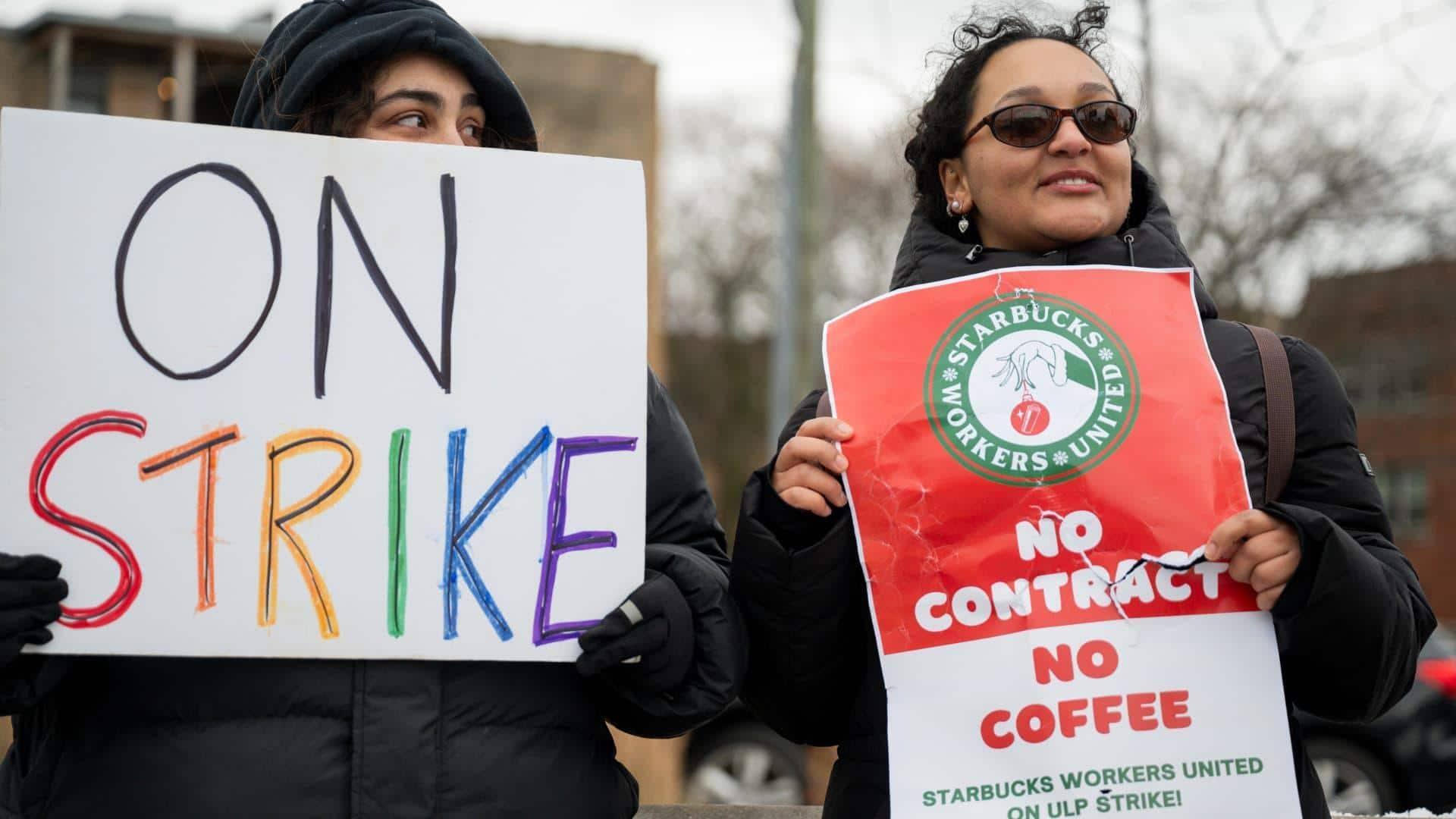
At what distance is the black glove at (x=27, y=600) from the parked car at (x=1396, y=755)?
5961 mm

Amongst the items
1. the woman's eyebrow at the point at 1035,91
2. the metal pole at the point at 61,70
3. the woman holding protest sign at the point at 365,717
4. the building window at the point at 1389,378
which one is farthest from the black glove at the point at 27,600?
the building window at the point at 1389,378

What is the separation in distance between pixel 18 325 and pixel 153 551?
33cm

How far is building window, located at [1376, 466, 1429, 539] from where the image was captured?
29953mm

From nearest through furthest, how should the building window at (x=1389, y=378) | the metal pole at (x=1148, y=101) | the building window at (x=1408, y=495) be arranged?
1. the metal pole at (x=1148, y=101)
2. the building window at (x=1389, y=378)
3. the building window at (x=1408, y=495)

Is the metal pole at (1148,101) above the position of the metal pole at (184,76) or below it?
below

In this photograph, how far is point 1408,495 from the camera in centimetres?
3036

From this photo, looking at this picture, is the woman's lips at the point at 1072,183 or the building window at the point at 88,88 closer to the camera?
the woman's lips at the point at 1072,183

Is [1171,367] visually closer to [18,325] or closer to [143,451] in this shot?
[143,451]

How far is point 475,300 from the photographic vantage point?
1880 mm

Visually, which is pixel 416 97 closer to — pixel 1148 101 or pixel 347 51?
pixel 347 51

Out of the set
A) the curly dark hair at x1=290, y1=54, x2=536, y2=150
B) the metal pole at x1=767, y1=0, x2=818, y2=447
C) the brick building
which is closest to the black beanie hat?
the curly dark hair at x1=290, y1=54, x2=536, y2=150

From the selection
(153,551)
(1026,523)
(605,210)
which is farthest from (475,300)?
(1026,523)

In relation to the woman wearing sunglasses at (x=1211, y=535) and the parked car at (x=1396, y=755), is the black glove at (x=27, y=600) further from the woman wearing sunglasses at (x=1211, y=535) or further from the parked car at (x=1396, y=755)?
the parked car at (x=1396, y=755)

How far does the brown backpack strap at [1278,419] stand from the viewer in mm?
1820
